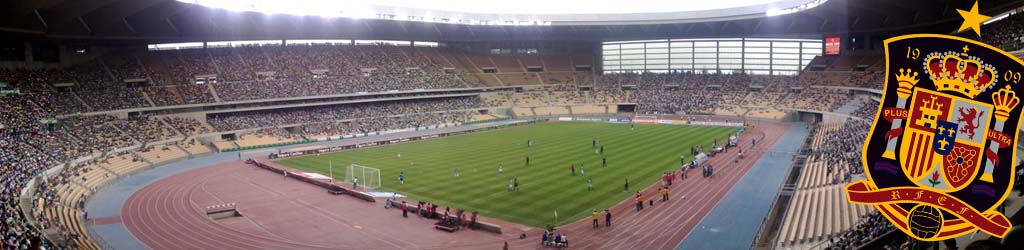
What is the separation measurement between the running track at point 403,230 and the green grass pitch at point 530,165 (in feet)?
6.29

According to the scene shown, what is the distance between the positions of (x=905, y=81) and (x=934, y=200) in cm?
125

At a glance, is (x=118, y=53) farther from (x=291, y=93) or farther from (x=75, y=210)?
(x=75, y=210)

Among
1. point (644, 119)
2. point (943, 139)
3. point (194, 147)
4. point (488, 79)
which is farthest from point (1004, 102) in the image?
point (488, 79)

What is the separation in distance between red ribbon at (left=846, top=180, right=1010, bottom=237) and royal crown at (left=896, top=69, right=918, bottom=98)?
100 centimetres

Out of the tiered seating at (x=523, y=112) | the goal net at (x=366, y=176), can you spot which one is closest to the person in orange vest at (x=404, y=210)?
the goal net at (x=366, y=176)

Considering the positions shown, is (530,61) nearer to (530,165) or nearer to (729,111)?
(729,111)

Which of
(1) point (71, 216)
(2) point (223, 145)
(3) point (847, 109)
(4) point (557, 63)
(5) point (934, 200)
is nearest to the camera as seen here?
(5) point (934, 200)

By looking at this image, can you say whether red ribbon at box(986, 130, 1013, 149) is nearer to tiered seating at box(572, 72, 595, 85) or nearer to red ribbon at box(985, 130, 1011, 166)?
red ribbon at box(985, 130, 1011, 166)

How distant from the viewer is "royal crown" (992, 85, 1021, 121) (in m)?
6.15

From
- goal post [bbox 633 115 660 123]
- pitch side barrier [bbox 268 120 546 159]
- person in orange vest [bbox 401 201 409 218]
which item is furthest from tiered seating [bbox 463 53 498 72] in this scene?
person in orange vest [bbox 401 201 409 218]

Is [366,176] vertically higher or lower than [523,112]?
lower

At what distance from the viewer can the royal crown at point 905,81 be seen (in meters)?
6.80

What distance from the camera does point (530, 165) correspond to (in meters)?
39.2

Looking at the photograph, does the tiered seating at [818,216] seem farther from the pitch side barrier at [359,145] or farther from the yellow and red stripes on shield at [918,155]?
the pitch side barrier at [359,145]
